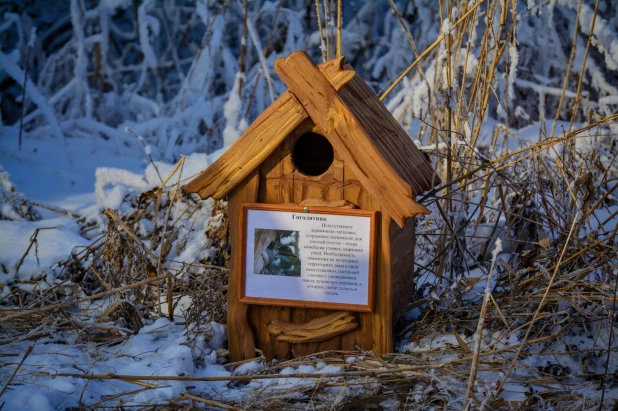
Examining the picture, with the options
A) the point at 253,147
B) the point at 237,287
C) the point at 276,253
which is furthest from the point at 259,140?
the point at 237,287

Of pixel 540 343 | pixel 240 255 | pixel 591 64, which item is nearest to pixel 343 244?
pixel 240 255

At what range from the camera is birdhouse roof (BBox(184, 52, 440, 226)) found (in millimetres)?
2211

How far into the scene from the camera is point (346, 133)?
2223 mm

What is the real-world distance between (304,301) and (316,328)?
107mm

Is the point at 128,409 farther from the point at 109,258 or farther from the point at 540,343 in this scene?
the point at 540,343

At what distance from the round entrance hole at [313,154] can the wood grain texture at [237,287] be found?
398 millimetres

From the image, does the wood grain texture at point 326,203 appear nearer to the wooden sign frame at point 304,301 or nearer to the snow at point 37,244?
the wooden sign frame at point 304,301

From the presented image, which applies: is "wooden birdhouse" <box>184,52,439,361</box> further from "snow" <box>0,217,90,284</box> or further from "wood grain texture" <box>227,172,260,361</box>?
"snow" <box>0,217,90,284</box>

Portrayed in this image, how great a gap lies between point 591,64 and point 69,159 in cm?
434

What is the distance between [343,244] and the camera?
234cm

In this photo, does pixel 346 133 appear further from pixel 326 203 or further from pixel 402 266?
pixel 402 266

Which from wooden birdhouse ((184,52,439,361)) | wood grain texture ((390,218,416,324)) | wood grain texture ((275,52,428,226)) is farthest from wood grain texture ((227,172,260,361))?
wood grain texture ((390,218,416,324))

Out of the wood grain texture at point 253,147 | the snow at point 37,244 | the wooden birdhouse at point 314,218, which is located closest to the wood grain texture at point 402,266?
the wooden birdhouse at point 314,218

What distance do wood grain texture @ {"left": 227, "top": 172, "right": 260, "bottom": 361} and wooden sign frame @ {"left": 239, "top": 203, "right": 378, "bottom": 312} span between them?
1 centimetres
